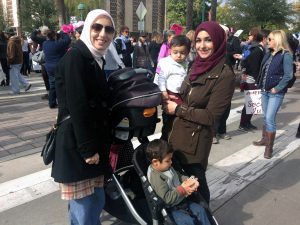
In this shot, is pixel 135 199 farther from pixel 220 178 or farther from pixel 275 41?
pixel 275 41

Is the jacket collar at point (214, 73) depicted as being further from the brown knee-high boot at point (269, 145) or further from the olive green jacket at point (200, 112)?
the brown knee-high boot at point (269, 145)

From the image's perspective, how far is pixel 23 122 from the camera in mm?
6469

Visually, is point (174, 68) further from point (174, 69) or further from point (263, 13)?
point (263, 13)

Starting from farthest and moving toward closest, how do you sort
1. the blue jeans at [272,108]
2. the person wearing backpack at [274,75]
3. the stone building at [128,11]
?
the stone building at [128,11]
the blue jeans at [272,108]
the person wearing backpack at [274,75]

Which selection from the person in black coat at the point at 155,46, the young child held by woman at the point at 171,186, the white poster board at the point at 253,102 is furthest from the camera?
the person in black coat at the point at 155,46

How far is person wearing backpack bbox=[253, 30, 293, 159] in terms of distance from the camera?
465 cm

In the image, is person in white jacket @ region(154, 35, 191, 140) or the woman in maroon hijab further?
person in white jacket @ region(154, 35, 191, 140)

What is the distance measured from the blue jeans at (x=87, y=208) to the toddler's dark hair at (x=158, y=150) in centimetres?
45

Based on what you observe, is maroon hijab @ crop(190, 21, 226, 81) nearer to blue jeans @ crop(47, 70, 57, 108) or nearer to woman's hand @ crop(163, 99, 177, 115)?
woman's hand @ crop(163, 99, 177, 115)

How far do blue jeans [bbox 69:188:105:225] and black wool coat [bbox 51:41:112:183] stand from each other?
24cm

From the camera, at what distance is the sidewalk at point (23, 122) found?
16.6 ft

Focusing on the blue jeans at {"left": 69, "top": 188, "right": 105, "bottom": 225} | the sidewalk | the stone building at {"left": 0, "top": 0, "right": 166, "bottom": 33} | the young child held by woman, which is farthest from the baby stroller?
the stone building at {"left": 0, "top": 0, "right": 166, "bottom": 33}

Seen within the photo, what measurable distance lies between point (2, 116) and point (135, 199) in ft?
16.5

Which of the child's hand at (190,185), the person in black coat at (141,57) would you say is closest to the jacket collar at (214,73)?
the child's hand at (190,185)
